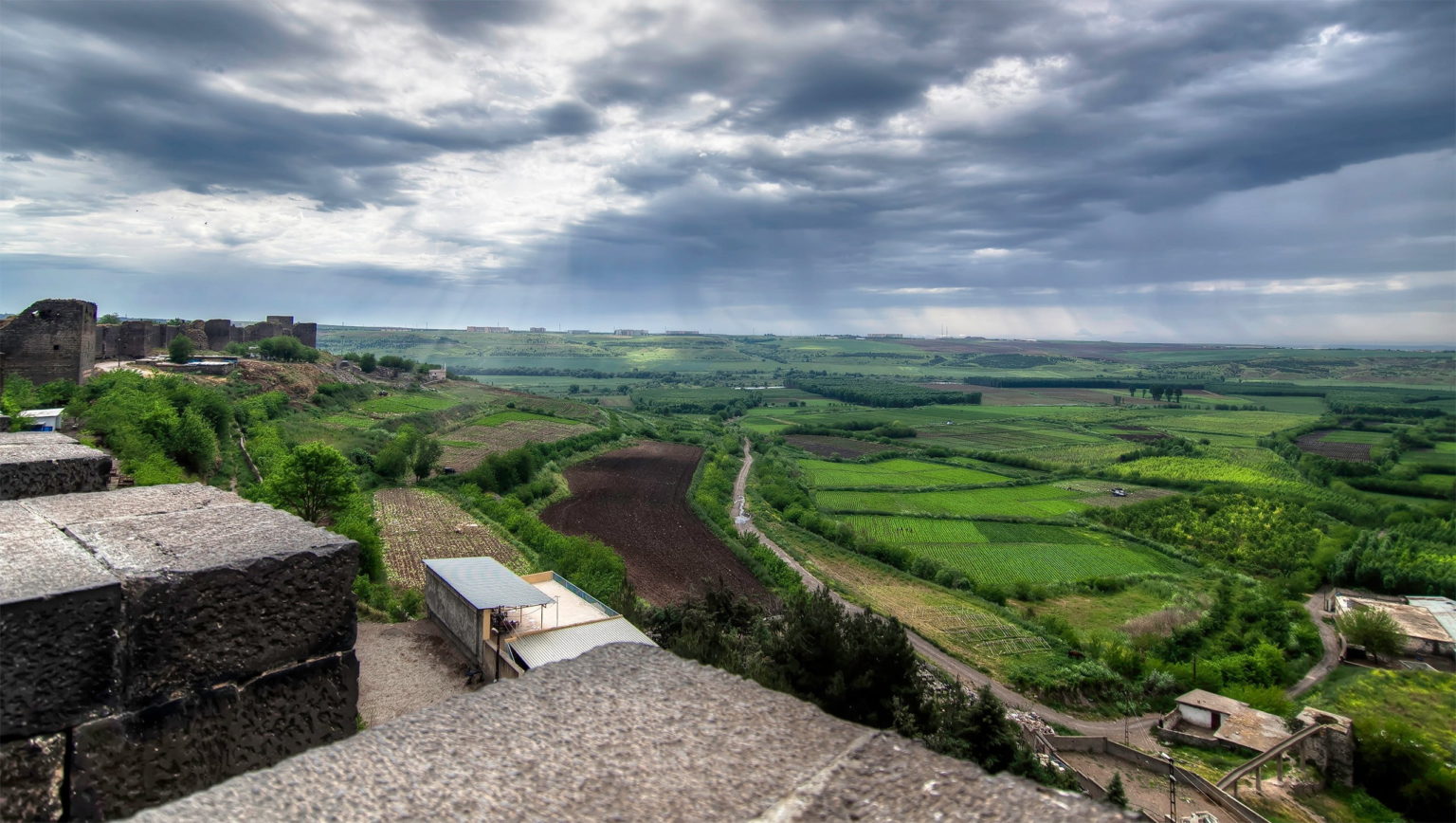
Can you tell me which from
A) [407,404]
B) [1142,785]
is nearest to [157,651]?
[1142,785]

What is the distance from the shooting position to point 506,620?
17.4 meters

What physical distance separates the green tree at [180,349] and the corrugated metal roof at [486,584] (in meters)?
38.8

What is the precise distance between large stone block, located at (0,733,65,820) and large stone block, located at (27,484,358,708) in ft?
1.19

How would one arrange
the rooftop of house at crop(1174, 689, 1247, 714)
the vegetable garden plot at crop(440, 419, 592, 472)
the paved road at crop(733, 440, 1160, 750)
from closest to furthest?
the paved road at crop(733, 440, 1160, 750), the rooftop of house at crop(1174, 689, 1247, 714), the vegetable garden plot at crop(440, 419, 592, 472)

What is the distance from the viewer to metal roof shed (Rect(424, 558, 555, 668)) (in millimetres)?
16672

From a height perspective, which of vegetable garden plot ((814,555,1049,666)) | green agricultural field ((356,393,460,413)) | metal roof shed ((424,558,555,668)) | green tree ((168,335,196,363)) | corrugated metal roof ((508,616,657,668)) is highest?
green tree ((168,335,196,363))

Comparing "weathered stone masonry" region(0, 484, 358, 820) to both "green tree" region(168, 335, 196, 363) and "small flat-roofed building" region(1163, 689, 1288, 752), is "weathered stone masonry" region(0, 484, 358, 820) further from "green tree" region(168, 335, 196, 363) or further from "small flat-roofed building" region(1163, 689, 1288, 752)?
"green tree" region(168, 335, 196, 363)

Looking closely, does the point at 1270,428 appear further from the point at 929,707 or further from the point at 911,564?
the point at 929,707

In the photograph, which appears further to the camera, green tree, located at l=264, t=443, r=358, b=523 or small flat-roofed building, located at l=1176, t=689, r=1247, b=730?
small flat-roofed building, located at l=1176, t=689, r=1247, b=730

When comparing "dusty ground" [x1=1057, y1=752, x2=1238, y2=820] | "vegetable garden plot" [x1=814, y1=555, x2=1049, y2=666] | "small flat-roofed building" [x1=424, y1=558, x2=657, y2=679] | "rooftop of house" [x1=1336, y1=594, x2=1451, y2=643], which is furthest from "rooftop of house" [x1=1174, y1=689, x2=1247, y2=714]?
"small flat-roofed building" [x1=424, y1=558, x2=657, y2=679]

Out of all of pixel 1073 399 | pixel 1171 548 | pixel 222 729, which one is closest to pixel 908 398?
pixel 1073 399

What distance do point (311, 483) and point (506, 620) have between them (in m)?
12.8

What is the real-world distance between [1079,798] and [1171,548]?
189 ft

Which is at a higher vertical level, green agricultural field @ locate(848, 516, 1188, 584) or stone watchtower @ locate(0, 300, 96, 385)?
stone watchtower @ locate(0, 300, 96, 385)
